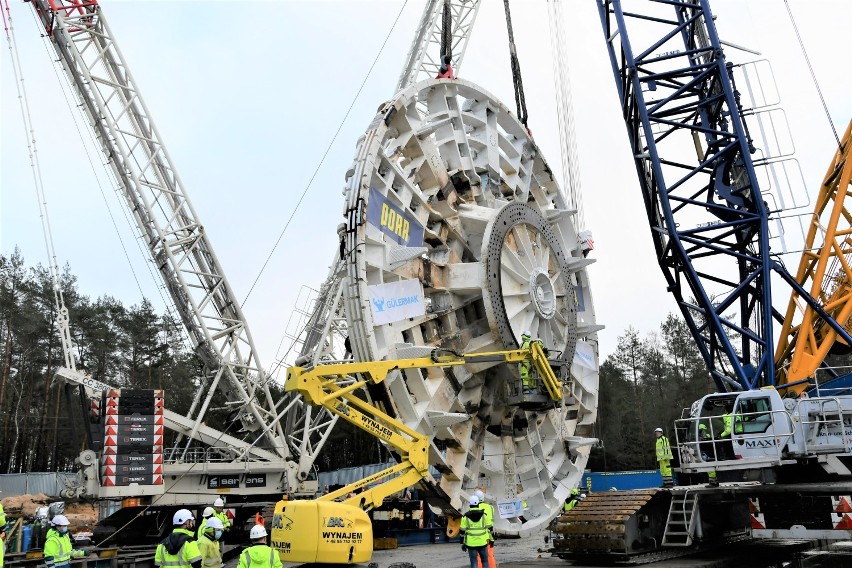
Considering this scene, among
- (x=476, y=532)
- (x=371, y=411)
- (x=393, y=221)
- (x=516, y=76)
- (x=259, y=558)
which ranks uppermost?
(x=516, y=76)

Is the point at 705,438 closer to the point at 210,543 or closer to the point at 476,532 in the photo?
the point at 476,532

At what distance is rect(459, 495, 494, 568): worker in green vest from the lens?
10.2 m

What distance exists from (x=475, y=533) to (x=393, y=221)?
5473 millimetres

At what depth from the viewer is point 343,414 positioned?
11141 millimetres

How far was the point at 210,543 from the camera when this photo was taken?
8938 millimetres

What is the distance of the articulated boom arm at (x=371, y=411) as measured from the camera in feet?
35.6

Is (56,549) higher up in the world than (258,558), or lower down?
higher up

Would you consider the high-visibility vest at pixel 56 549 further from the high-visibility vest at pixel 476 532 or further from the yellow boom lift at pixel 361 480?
the high-visibility vest at pixel 476 532

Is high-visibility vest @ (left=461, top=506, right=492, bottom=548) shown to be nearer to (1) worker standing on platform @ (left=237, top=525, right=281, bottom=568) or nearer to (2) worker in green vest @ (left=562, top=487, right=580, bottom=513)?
(1) worker standing on platform @ (left=237, top=525, right=281, bottom=568)

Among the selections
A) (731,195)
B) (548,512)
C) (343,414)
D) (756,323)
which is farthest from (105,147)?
(756,323)

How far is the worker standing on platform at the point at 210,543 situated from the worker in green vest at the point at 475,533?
3.29 m

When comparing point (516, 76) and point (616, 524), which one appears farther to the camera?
point (516, 76)

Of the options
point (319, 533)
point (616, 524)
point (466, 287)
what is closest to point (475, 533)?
point (616, 524)

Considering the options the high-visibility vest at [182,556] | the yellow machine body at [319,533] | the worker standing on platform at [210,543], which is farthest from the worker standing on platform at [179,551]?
the yellow machine body at [319,533]
